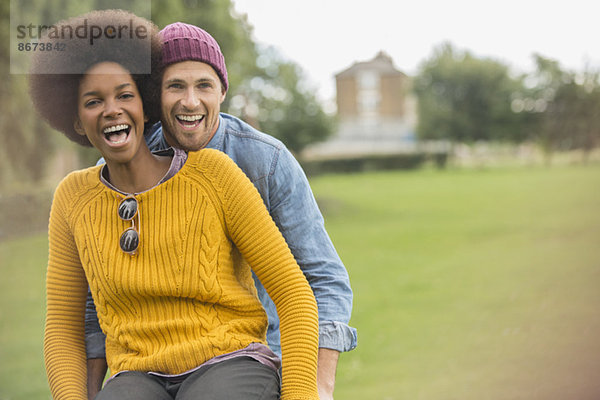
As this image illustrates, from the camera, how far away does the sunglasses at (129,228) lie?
151 centimetres

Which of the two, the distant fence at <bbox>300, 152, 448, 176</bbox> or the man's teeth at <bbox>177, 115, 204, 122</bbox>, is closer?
the man's teeth at <bbox>177, 115, 204, 122</bbox>

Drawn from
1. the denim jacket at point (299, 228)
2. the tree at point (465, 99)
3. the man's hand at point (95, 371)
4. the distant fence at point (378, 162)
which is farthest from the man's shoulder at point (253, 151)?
the tree at point (465, 99)

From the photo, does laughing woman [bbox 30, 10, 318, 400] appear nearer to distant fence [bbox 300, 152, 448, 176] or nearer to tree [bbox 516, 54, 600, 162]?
distant fence [bbox 300, 152, 448, 176]

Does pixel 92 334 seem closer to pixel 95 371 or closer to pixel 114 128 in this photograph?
pixel 95 371

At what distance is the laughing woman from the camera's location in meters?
1.49

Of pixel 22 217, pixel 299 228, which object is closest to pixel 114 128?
pixel 299 228

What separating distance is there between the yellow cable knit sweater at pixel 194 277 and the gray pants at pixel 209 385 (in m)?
0.03

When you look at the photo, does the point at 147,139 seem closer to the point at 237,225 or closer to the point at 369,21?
the point at 237,225

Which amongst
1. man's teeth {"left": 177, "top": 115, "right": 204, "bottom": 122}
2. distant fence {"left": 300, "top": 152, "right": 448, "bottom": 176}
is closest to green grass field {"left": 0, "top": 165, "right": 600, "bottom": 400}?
man's teeth {"left": 177, "top": 115, "right": 204, "bottom": 122}

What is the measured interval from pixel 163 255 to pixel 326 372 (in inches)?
18.7

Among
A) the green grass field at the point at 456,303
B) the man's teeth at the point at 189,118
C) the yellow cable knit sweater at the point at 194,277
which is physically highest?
the man's teeth at the point at 189,118

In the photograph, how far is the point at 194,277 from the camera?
1500 mm

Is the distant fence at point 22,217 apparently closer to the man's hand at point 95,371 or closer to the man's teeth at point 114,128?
the man's hand at point 95,371

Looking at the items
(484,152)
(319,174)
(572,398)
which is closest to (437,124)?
(484,152)
